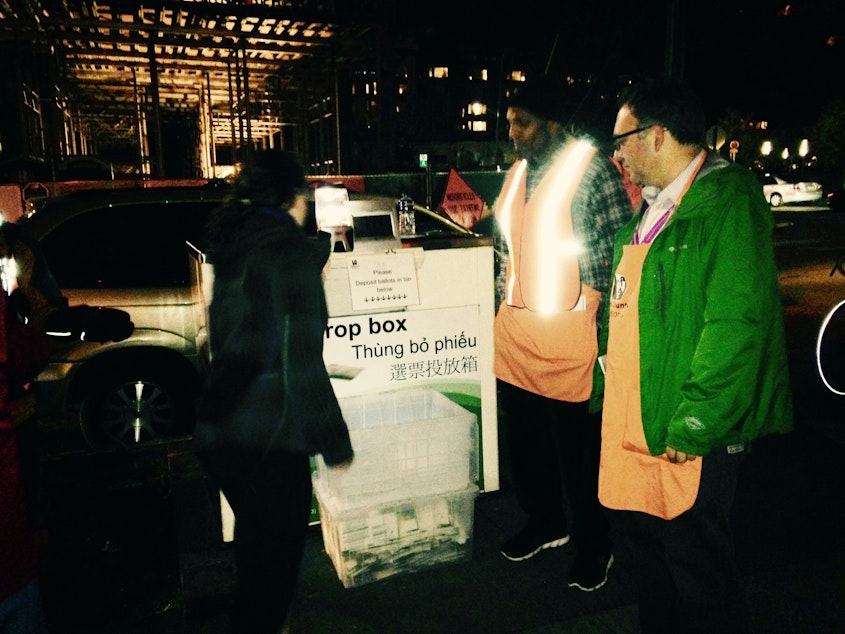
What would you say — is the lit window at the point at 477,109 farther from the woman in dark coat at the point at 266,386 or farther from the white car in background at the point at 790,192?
the woman in dark coat at the point at 266,386

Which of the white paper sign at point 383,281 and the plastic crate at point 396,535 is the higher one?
the white paper sign at point 383,281

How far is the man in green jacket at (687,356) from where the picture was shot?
2.00 meters

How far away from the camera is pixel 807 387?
6.38m

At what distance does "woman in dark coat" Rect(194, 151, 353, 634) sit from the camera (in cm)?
236

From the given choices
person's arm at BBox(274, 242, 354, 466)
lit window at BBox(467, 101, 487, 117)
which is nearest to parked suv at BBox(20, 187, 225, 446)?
person's arm at BBox(274, 242, 354, 466)

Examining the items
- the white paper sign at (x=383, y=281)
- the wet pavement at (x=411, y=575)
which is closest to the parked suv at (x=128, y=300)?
the wet pavement at (x=411, y=575)

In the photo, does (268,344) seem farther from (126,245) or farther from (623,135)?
(126,245)

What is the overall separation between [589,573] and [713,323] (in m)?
1.76

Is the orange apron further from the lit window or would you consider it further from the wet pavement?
the lit window

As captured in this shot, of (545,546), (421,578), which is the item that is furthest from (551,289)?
(421,578)

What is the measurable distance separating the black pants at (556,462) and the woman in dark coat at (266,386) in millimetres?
1255

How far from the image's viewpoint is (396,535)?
3.40 m

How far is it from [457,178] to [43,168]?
6.06 m

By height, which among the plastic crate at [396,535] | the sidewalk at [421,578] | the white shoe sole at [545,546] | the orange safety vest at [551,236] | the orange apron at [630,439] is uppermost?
the orange safety vest at [551,236]
